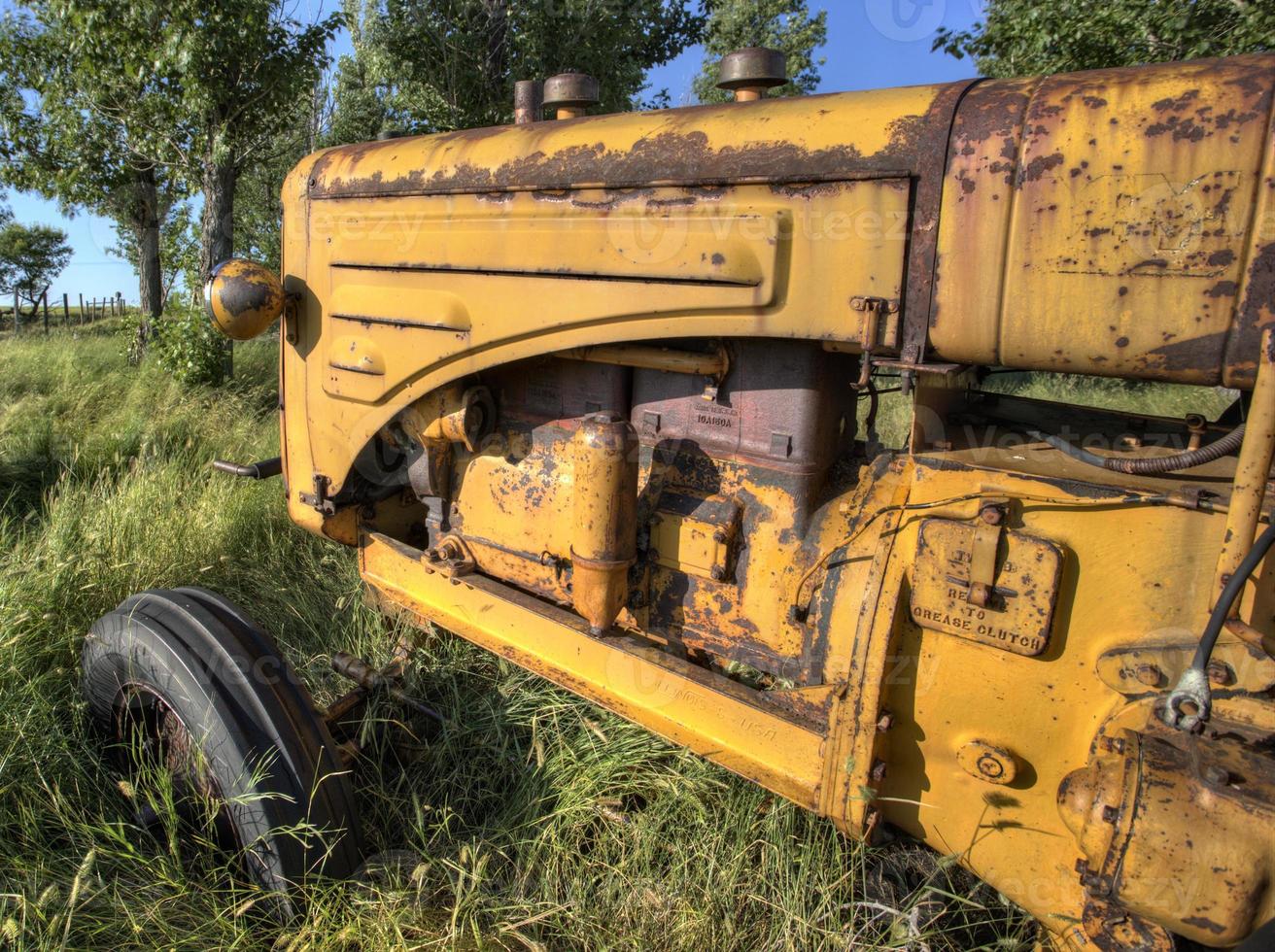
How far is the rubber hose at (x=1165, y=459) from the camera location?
4.47 feet

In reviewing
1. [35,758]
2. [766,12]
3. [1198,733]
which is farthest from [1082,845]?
[766,12]

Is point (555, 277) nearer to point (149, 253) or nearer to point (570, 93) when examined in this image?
point (570, 93)

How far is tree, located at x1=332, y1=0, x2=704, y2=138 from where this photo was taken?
7.70 m

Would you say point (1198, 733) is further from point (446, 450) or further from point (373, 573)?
point (373, 573)

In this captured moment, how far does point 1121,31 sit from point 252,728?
318 inches

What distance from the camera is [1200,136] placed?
1268mm

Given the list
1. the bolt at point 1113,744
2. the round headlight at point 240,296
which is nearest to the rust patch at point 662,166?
the round headlight at point 240,296

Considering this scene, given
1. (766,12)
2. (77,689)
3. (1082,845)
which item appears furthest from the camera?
(766,12)

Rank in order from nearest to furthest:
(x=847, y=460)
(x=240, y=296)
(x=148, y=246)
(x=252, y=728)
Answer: (x=252, y=728) → (x=847, y=460) → (x=240, y=296) → (x=148, y=246)

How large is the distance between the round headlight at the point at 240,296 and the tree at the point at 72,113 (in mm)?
5558

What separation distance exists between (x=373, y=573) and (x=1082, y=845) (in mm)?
2259

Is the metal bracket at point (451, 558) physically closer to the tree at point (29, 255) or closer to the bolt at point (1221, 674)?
the bolt at point (1221, 674)

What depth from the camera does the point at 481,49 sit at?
7.90 metres

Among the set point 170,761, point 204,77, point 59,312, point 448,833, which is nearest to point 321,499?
point 170,761
